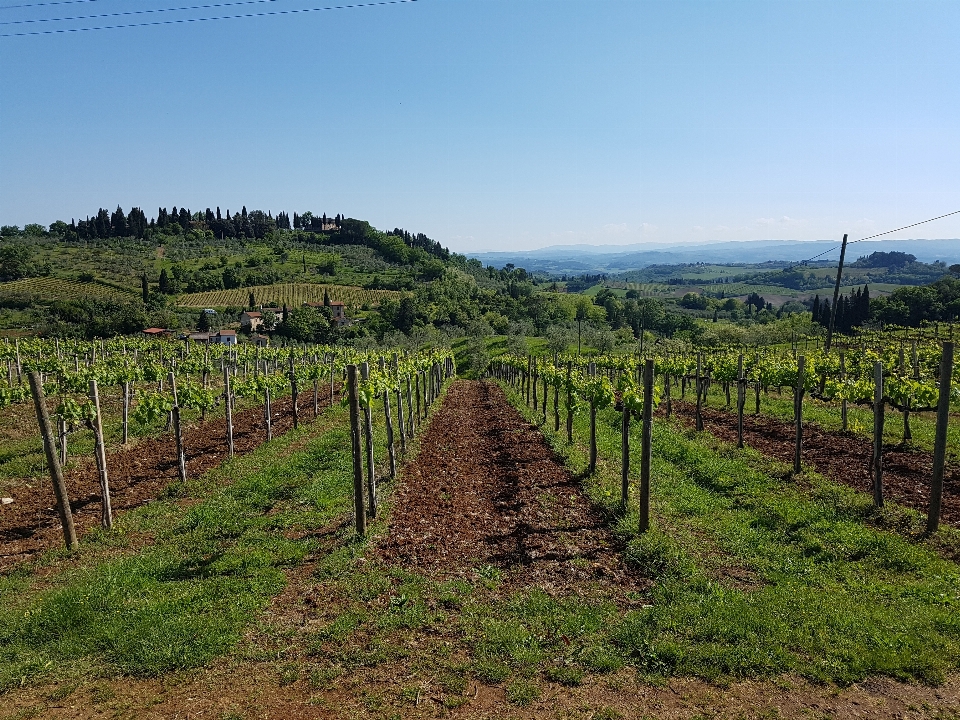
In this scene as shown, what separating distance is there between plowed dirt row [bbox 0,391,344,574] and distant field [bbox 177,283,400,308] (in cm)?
9784

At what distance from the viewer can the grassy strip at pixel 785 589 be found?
6847 mm

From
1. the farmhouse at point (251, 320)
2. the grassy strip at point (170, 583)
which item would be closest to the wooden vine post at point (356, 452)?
the grassy strip at point (170, 583)

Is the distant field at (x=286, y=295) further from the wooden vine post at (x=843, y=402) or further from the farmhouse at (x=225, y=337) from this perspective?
the wooden vine post at (x=843, y=402)

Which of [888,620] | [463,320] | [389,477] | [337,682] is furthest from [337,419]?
[463,320]

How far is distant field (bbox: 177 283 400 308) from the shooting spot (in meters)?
113

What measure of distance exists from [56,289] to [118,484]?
11158 cm

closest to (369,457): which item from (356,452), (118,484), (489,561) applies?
(356,452)

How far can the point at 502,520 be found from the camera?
1216 cm

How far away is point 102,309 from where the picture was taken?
89125 millimetres

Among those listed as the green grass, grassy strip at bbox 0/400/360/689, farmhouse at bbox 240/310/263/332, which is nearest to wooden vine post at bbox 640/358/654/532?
grassy strip at bbox 0/400/360/689

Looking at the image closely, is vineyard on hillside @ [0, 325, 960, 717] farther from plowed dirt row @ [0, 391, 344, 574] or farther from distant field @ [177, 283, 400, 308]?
distant field @ [177, 283, 400, 308]

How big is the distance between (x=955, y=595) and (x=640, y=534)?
4720mm

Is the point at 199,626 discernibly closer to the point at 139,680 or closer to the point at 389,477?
the point at 139,680

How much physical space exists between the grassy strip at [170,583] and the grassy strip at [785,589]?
18.6ft
